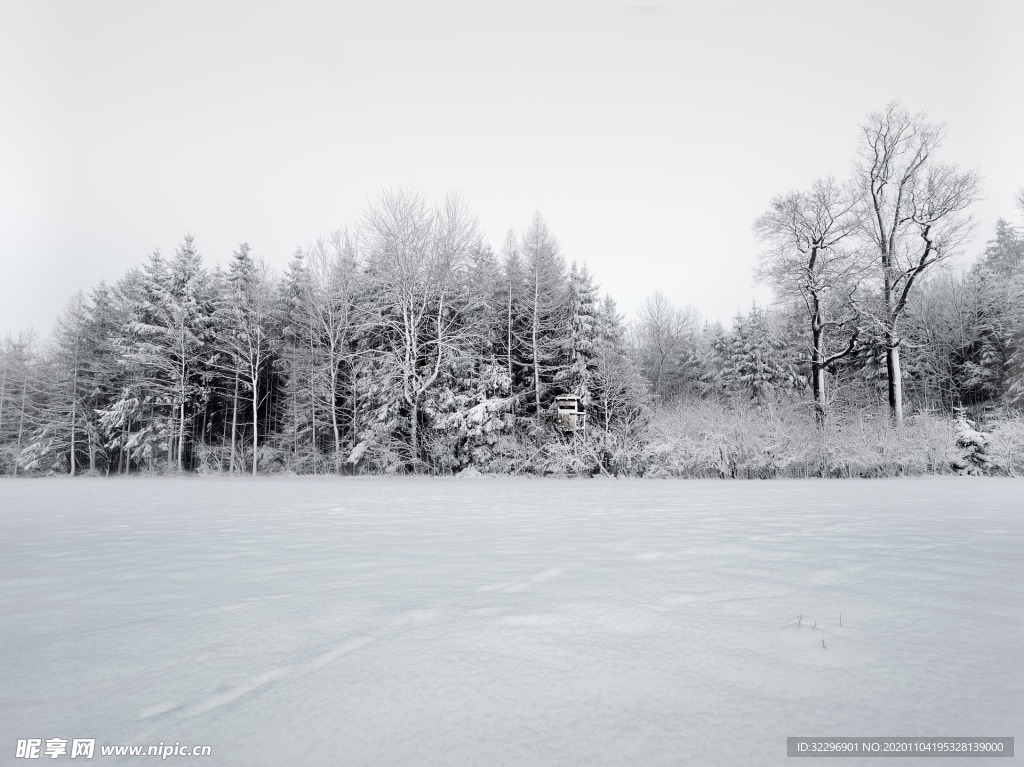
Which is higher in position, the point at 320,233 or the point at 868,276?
the point at 320,233

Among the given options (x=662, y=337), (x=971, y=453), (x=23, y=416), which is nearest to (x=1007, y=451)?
(x=971, y=453)

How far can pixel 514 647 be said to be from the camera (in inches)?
66.7

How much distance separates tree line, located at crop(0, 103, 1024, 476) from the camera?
15477 mm

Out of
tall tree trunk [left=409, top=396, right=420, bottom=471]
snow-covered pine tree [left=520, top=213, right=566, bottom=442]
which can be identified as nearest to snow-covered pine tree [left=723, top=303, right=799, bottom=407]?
snow-covered pine tree [left=520, top=213, right=566, bottom=442]

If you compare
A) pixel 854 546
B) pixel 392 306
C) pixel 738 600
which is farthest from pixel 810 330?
pixel 738 600

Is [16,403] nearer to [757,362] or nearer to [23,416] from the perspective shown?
[23,416]

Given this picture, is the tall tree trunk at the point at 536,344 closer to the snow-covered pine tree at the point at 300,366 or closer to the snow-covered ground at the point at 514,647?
the snow-covered pine tree at the point at 300,366

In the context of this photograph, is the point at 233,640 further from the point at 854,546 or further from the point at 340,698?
the point at 854,546

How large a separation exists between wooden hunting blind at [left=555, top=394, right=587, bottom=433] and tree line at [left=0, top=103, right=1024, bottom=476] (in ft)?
1.15

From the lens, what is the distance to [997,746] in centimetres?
113

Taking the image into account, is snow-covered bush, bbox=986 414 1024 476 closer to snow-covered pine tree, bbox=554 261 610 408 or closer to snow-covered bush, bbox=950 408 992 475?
snow-covered bush, bbox=950 408 992 475

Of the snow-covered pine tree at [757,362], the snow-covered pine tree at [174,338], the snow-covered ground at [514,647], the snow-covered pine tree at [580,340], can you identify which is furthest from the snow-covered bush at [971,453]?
the snow-covered pine tree at [174,338]

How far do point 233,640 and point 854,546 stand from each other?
162 inches

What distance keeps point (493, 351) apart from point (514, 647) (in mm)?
19778
